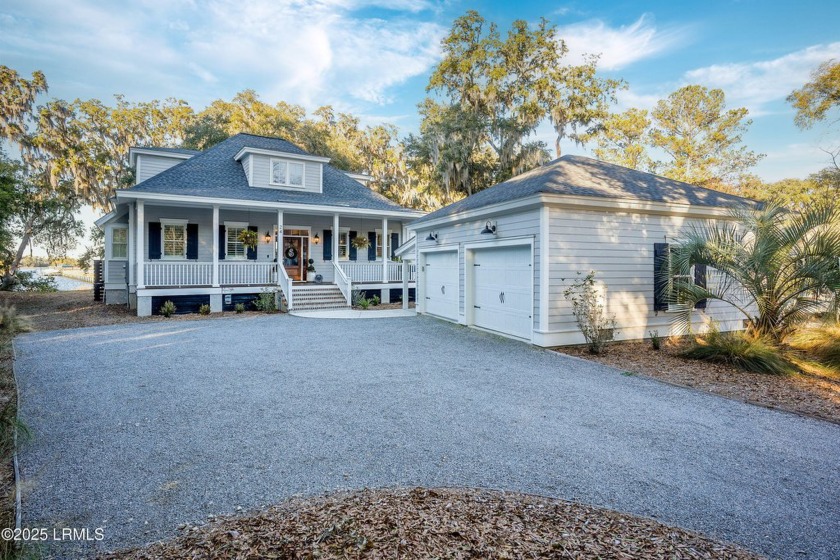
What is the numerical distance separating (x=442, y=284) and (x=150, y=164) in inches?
537

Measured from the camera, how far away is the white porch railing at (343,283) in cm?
1465

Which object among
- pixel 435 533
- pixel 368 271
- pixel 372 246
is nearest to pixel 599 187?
pixel 435 533

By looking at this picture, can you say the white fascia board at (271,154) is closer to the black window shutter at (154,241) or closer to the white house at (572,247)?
the black window shutter at (154,241)

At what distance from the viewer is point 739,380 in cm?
587

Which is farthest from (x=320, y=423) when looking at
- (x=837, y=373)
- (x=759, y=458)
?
(x=837, y=373)

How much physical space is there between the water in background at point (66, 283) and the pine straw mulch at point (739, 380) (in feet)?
90.0

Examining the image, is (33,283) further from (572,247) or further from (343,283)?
(572,247)

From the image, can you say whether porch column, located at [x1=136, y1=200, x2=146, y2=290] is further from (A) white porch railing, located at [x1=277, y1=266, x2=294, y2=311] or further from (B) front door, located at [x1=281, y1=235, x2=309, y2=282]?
(B) front door, located at [x1=281, y1=235, x2=309, y2=282]

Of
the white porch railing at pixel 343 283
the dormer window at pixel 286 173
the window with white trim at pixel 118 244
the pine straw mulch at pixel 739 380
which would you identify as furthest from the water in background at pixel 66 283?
the pine straw mulch at pixel 739 380

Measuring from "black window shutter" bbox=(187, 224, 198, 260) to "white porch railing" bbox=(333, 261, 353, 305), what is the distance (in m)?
4.80

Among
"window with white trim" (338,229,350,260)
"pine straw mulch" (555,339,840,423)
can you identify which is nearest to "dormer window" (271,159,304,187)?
"window with white trim" (338,229,350,260)

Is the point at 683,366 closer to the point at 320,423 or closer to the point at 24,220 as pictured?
the point at 320,423

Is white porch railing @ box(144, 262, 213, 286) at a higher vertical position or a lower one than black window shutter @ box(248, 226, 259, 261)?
lower

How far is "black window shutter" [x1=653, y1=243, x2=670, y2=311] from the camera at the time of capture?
29.0 ft
